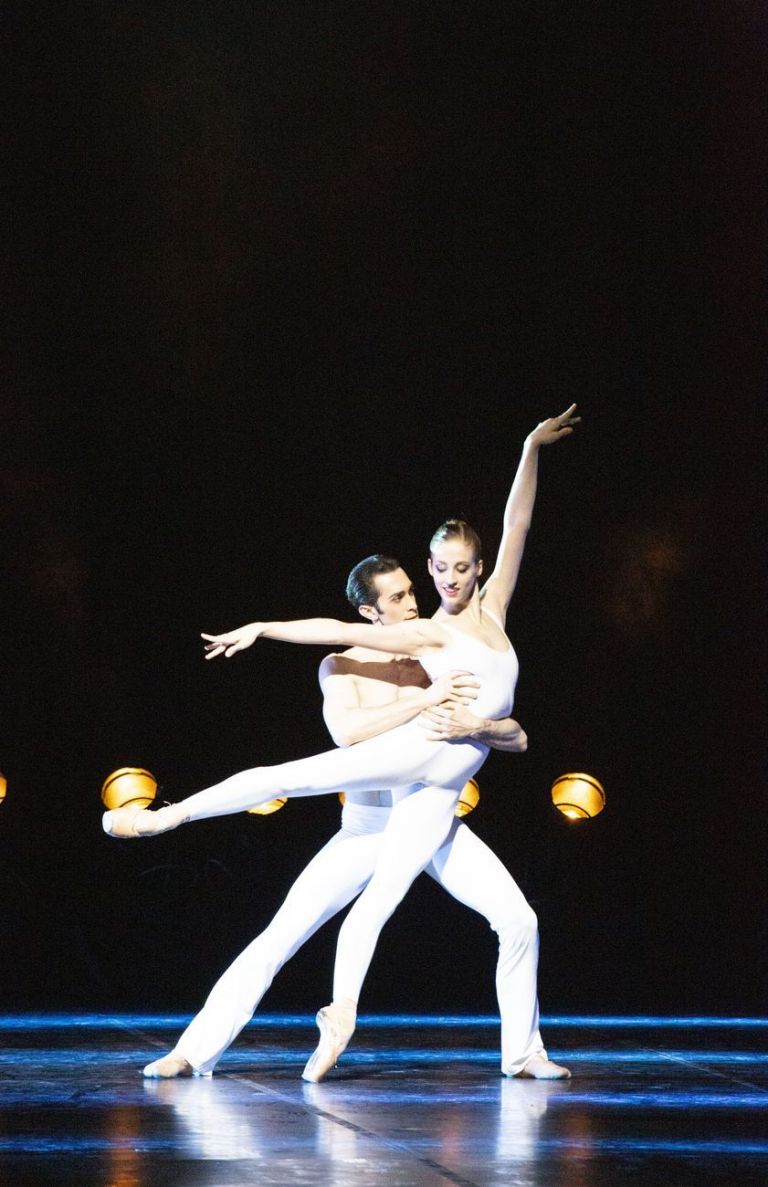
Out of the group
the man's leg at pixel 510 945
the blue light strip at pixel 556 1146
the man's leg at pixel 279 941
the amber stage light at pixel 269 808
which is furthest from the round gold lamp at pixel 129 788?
the blue light strip at pixel 556 1146

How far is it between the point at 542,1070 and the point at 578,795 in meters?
2.49

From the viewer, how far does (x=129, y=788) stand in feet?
19.9

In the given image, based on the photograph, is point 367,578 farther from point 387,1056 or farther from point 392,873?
point 387,1056

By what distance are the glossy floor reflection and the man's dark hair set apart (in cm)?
120

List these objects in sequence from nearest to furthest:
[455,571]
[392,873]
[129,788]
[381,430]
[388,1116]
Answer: [388,1116], [392,873], [455,571], [129,788], [381,430]

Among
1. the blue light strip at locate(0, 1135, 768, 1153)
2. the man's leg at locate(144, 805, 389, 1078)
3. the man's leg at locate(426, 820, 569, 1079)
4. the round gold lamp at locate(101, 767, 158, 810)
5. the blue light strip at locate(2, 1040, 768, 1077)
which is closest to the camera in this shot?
the blue light strip at locate(0, 1135, 768, 1153)

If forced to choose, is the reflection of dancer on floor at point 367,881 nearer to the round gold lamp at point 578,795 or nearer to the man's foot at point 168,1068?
the man's foot at point 168,1068

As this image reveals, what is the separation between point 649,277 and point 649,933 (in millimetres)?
2719

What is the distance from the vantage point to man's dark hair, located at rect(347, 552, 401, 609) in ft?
12.9

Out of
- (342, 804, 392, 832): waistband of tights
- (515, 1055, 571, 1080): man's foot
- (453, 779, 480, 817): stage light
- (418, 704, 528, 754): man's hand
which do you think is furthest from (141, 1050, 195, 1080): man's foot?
(453, 779, 480, 817): stage light

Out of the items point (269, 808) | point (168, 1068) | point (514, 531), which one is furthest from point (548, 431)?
point (269, 808)

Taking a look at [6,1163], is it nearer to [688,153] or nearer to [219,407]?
[219,407]

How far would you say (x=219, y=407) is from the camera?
6.29 meters

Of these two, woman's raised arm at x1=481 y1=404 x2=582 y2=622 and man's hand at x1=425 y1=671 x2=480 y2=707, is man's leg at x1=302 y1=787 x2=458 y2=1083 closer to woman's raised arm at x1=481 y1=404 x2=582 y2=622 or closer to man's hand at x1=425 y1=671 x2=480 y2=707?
man's hand at x1=425 y1=671 x2=480 y2=707
